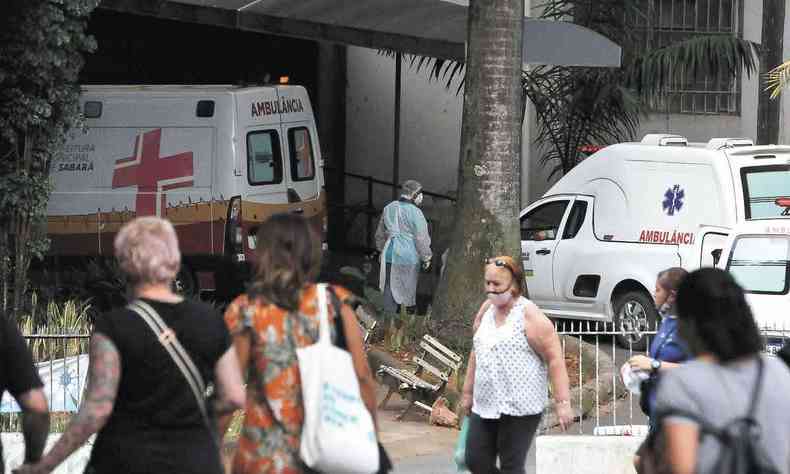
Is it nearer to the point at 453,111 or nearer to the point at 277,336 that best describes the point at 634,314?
the point at 453,111

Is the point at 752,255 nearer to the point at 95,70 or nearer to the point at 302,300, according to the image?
the point at 302,300

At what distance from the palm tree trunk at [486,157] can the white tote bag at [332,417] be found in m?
7.32

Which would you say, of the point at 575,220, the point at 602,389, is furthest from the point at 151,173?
the point at 602,389

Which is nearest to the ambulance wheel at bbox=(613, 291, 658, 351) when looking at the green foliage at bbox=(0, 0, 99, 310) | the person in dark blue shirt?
the green foliage at bbox=(0, 0, 99, 310)

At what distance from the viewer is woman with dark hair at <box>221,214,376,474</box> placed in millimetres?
4953

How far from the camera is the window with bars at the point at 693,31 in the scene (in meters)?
21.0

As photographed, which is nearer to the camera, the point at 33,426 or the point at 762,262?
the point at 33,426

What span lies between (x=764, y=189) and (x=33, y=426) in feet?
33.4

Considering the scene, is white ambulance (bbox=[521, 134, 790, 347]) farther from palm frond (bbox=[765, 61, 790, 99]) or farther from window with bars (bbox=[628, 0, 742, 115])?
window with bars (bbox=[628, 0, 742, 115])

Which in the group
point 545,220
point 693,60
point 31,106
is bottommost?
point 545,220

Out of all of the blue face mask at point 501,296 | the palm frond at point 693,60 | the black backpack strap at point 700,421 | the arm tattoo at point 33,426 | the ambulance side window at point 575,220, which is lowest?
the arm tattoo at point 33,426

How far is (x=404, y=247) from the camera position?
15.1 meters

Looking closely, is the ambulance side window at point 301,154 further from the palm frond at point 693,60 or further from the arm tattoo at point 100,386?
the arm tattoo at point 100,386

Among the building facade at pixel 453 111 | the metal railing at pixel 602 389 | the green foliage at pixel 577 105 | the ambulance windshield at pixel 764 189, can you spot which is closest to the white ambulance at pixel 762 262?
the metal railing at pixel 602 389
